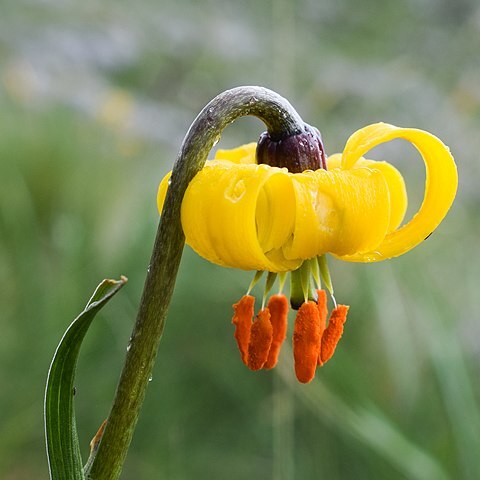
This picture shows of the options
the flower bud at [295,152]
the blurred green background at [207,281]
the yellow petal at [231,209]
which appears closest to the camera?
the yellow petal at [231,209]

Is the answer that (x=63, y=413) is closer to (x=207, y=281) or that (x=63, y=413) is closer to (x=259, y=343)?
(x=259, y=343)

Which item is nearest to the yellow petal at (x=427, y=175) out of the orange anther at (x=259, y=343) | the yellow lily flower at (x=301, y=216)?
Result: the yellow lily flower at (x=301, y=216)

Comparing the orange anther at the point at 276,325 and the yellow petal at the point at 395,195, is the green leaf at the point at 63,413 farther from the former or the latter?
the yellow petal at the point at 395,195

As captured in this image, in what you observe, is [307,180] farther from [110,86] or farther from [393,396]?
[110,86]

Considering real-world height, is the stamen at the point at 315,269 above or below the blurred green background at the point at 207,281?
below

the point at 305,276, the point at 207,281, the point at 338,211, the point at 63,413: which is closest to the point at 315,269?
the point at 305,276

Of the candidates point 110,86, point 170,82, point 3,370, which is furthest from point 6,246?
point 170,82
